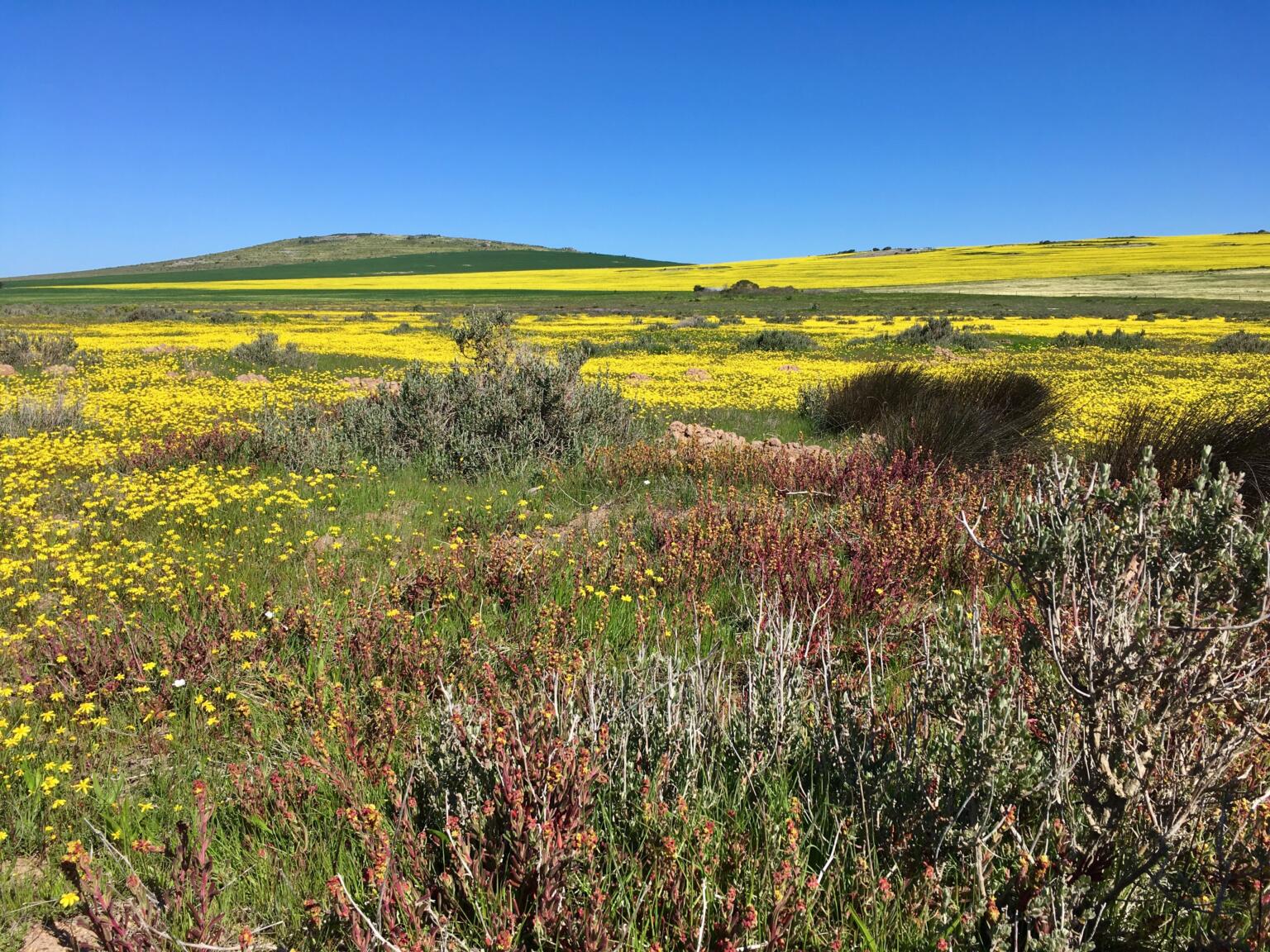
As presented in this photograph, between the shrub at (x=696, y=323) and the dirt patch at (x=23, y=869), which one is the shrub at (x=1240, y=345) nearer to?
the shrub at (x=696, y=323)

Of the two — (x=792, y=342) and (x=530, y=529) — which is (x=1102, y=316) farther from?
(x=530, y=529)

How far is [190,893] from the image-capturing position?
1.97 m

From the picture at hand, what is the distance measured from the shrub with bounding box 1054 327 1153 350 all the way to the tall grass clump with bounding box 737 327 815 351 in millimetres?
8904

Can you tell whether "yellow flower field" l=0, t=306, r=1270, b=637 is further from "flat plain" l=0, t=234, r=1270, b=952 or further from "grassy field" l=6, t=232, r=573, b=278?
"grassy field" l=6, t=232, r=573, b=278

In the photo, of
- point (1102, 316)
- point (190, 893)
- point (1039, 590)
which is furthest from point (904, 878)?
point (1102, 316)

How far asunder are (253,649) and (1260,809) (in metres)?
3.98

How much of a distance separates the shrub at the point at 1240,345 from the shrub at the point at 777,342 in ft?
41.1

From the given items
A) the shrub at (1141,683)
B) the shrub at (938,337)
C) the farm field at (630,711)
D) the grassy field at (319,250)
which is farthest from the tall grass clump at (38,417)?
the grassy field at (319,250)

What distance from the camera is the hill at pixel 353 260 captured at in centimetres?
11156

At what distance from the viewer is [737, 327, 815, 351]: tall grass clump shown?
25.5m

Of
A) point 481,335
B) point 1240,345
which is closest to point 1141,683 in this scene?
point 481,335

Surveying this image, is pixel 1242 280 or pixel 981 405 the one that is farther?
pixel 1242 280

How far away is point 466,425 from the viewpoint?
9062 millimetres

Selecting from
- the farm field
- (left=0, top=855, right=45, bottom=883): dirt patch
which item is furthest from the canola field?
(left=0, top=855, right=45, bottom=883): dirt patch
